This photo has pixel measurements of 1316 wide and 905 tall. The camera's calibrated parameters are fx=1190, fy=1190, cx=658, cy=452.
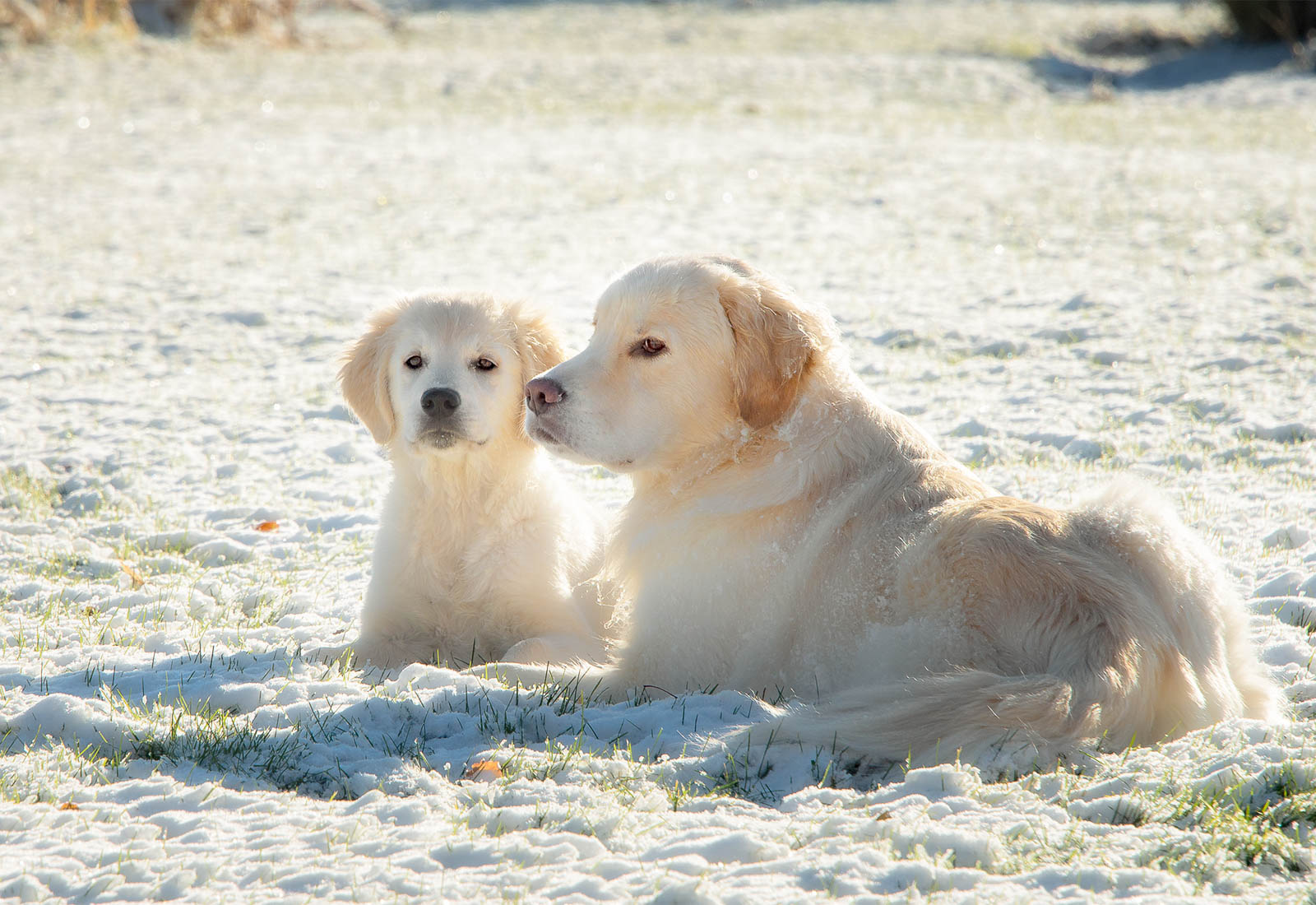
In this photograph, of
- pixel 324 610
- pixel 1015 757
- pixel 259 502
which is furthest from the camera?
pixel 259 502

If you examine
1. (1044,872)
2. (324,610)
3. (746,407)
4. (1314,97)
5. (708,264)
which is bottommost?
(324,610)

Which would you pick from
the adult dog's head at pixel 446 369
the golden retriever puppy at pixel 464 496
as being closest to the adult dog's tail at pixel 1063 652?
the golden retriever puppy at pixel 464 496

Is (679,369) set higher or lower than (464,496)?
higher

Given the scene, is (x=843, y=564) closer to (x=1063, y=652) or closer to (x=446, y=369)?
(x=1063, y=652)

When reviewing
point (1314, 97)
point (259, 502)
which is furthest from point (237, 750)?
point (1314, 97)

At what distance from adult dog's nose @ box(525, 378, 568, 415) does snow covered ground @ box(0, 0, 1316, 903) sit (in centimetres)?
85

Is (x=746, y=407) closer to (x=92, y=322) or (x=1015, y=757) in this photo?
(x=1015, y=757)

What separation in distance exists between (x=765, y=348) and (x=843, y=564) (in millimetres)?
682

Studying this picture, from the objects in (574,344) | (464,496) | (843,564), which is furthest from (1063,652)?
(574,344)

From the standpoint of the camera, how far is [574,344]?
16.0 ft

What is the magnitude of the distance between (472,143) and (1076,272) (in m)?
8.77

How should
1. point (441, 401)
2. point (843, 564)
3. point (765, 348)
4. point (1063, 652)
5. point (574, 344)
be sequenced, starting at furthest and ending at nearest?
point (574, 344), point (441, 401), point (765, 348), point (843, 564), point (1063, 652)

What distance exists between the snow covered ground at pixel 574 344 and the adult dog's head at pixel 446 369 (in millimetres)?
815

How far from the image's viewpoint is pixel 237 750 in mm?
3004
